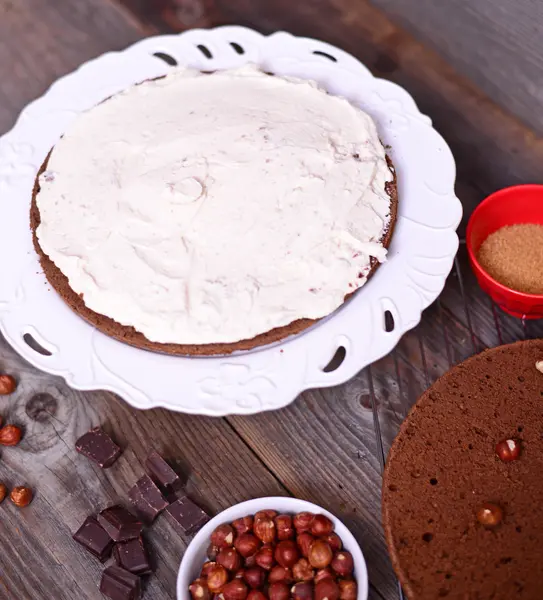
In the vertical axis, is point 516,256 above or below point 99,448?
above

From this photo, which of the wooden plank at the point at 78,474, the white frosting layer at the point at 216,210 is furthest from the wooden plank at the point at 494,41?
the wooden plank at the point at 78,474

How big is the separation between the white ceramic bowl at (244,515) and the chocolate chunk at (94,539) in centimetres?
22

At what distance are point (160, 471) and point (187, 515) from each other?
0.44ft

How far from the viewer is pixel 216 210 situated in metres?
1.80

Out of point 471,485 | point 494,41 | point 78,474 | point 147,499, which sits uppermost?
point 494,41

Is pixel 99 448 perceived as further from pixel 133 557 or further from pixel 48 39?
pixel 48 39

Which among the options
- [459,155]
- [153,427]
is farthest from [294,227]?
[459,155]

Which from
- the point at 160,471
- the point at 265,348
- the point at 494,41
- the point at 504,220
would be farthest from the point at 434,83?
the point at 160,471

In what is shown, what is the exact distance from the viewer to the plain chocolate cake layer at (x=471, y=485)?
1.57 metres

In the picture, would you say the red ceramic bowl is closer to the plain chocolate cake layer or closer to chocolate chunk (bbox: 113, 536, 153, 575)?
the plain chocolate cake layer

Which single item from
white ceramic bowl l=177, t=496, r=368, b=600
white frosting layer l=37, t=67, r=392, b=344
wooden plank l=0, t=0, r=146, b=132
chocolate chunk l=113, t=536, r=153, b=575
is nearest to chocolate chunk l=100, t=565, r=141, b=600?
chocolate chunk l=113, t=536, r=153, b=575

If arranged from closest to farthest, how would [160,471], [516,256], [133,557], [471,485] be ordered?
[471,485] → [133,557] → [160,471] → [516,256]

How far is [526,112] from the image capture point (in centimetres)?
226

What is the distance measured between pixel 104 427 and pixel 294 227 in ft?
2.51
